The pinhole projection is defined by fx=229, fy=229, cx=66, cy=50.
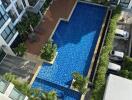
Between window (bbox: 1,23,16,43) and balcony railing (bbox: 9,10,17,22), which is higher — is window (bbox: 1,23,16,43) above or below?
below

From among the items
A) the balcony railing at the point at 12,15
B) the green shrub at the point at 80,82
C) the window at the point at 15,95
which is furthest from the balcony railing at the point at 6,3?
the window at the point at 15,95

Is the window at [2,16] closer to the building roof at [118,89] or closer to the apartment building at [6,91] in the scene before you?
the apartment building at [6,91]

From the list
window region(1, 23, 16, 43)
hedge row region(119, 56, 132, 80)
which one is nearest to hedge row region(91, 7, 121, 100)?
hedge row region(119, 56, 132, 80)

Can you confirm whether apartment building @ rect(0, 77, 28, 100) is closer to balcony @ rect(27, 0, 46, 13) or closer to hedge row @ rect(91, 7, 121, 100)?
hedge row @ rect(91, 7, 121, 100)

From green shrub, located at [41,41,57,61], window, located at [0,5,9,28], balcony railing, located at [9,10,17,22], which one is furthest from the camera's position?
balcony railing, located at [9,10,17,22]

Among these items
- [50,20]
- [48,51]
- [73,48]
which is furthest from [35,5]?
[73,48]

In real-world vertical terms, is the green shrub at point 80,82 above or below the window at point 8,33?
below
